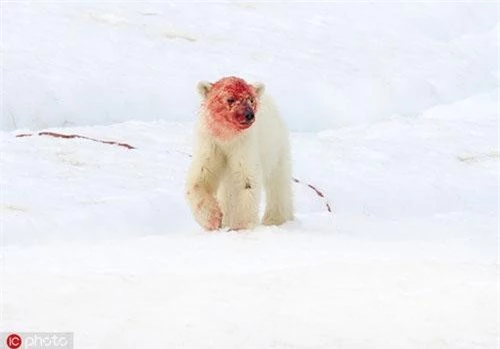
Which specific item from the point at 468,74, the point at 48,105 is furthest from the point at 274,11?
the point at 48,105

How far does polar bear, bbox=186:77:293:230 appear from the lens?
6.81 metres

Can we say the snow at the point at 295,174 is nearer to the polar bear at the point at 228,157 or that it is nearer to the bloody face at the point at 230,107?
the polar bear at the point at 228,157

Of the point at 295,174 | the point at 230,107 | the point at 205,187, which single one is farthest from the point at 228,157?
the point at 295,174

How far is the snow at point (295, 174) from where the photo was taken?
4.18m

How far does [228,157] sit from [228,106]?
391 mm

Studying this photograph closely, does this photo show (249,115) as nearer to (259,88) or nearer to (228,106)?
(228,106)

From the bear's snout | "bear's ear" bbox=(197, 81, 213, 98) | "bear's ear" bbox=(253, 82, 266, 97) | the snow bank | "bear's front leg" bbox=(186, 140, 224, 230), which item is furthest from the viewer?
the snow bank

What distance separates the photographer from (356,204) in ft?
31.5

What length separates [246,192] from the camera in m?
6.95

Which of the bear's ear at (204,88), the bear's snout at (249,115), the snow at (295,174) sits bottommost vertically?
the snow at (295,174)

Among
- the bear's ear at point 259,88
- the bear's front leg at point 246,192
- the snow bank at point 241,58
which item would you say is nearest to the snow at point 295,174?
the snow bank at point 241,58

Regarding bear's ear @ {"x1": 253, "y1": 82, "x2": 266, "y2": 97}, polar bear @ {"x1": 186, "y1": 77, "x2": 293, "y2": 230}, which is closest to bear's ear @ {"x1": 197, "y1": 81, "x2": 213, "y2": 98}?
polar bear @ {"x1": 186, "y1": 77, "x2": 293, "y2": 230}

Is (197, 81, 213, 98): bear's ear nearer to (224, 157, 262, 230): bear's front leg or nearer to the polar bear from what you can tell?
the polar bear

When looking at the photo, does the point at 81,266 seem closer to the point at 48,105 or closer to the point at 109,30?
the point at 48,105
